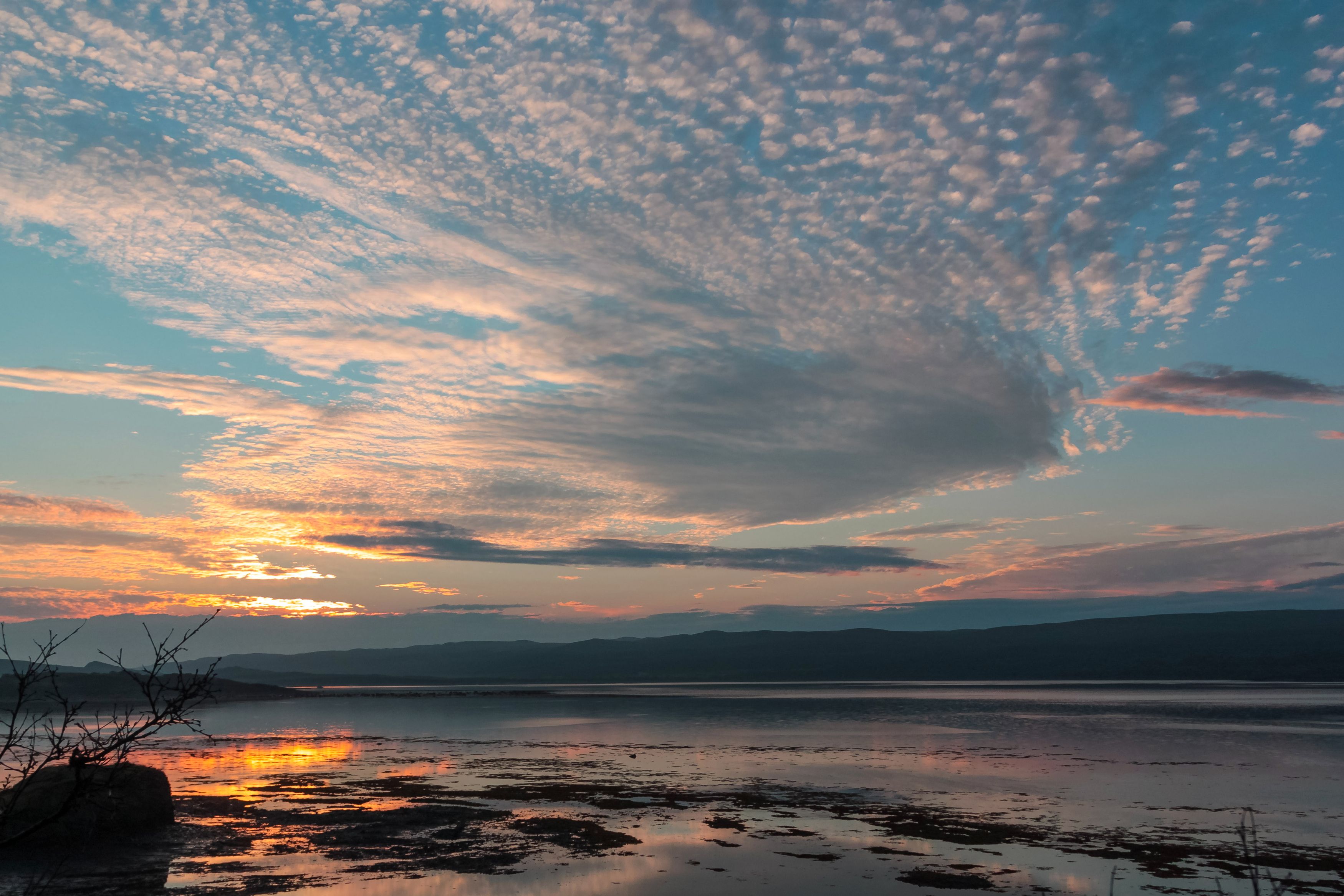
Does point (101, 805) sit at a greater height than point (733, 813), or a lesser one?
greater

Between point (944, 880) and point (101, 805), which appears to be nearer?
point (944, 880)

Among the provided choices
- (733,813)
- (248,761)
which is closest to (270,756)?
(248,761)

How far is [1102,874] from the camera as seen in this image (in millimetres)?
18266

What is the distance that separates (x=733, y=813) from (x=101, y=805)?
1592cm

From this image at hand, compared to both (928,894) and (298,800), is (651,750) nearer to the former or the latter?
(298,800)

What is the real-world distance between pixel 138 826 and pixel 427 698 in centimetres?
10440

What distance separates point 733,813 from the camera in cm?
2553

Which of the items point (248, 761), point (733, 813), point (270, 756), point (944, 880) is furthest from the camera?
point (270, 756)

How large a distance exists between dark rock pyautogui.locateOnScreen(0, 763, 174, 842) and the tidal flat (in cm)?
63

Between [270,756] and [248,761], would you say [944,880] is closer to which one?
[248,761]

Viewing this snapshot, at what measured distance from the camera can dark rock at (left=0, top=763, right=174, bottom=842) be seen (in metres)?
19.5

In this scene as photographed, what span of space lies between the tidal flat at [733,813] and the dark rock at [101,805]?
0.63 meters

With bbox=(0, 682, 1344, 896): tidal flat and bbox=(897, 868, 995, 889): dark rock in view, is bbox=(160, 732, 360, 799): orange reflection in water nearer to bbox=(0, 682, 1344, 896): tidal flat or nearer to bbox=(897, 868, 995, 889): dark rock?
bbox=(0, 682, 1344, 896): tidal flat

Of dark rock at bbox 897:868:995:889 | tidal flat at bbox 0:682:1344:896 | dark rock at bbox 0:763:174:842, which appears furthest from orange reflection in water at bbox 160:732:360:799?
dark rock at bbox 897:868:995:889
